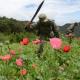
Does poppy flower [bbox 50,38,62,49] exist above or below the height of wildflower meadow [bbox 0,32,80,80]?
above

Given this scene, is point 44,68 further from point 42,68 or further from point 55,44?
point 55,44

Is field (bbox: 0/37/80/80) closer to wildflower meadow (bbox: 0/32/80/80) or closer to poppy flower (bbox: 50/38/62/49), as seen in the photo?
wildflower meadow (bbox: 0/32/80/80)

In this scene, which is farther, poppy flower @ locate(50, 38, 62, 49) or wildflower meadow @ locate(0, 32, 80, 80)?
wildflower meadow @ locate(0, 32, 80, 80)

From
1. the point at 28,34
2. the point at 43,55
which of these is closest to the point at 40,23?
the point at 43,55

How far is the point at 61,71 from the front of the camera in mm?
8141

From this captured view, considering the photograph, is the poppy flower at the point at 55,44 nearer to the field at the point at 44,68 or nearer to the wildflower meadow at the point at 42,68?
the wildflower meadow at the point at 42,68

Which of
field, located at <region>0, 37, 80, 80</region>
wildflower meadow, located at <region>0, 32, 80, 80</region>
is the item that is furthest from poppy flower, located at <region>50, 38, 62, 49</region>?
field, located at <region>0, 37, 80, 80</region>

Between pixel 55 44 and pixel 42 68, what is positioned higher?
pixel 55 44

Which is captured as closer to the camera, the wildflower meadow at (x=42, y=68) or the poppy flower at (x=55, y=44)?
the poppy flower at (x=55, y=44)

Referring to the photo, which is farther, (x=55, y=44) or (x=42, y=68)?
(x=42, y=68)

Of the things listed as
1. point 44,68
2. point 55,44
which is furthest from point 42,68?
point 55,44

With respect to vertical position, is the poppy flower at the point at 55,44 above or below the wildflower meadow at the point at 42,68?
above

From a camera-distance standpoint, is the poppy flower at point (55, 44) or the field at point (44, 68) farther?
the field at point (44, 68)

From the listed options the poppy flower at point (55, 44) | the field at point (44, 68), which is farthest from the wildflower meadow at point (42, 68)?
the poppy flower at point (55, 44)
